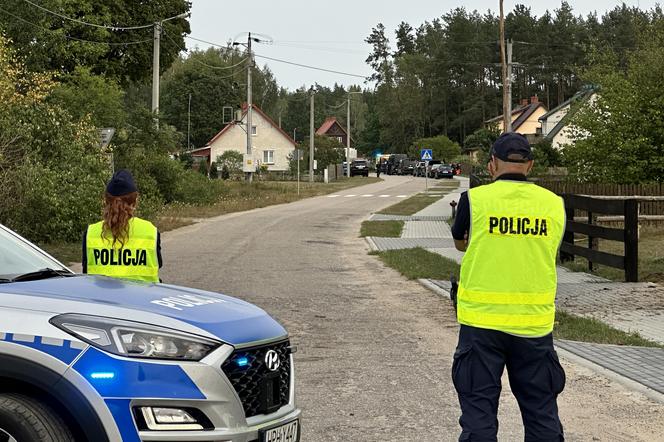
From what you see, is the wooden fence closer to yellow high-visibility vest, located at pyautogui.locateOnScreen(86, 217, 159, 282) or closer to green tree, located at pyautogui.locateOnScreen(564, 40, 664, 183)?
green tree, located at pyautogui.locateOnScreen(564, 40, 664, 183)

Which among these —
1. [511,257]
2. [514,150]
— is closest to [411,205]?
[514,150]

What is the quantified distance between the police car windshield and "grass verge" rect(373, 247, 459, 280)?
35.4 ft

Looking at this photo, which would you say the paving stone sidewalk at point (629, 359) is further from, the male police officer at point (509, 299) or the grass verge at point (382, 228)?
the grass verge at point (382, 228)

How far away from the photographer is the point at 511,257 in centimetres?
461

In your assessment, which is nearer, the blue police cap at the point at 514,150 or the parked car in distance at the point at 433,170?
the blue police cap at the point at 514,150

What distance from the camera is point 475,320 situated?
14.8 ft

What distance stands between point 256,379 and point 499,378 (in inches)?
49.9

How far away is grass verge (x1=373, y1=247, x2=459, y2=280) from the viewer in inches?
625

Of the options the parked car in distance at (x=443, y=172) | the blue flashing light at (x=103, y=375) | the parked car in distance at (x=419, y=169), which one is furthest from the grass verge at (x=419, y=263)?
the parked car in distance at (x=419, y=169)

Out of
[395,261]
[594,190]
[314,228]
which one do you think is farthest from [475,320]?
[314,228]

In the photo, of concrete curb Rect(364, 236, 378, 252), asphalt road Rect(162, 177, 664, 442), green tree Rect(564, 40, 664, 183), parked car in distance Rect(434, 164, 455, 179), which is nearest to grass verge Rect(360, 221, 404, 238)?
concrete curb Rect(364, 236, 378, 252)

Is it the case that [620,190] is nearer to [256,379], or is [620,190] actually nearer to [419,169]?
[256,379]

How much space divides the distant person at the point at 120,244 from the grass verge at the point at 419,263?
9930mm

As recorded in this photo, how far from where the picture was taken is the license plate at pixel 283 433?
405 cm
